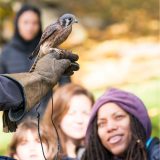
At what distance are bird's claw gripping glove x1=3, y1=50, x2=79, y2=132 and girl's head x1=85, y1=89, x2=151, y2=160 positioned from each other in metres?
1.13

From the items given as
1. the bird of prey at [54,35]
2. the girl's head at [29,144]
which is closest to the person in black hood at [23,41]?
the girl's head at [29,144]

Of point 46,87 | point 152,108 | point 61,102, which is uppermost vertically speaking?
point 46,87

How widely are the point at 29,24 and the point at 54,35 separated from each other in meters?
3.66

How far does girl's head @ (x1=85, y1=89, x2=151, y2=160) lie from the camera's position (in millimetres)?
3701

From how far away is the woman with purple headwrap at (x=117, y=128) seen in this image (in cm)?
369

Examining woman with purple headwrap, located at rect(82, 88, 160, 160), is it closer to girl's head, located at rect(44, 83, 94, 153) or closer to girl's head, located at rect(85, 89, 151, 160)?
girl's head, located at rect(85, 89, 151, 160)

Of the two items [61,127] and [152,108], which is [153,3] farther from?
[61,127]

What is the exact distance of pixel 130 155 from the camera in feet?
11.8

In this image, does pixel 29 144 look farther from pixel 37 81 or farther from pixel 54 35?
pixel 37 81

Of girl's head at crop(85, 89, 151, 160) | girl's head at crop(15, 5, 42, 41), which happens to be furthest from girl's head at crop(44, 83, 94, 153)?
girl's head at crop(15, 5, 42, 41)

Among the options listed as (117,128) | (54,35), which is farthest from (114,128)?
(54,35)

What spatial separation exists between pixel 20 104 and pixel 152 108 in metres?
6.98

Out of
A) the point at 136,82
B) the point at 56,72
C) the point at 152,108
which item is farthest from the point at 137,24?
the point at 56,72

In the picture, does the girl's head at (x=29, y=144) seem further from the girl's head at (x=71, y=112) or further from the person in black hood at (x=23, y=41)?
the person in black hood at (x=23, y=41)
